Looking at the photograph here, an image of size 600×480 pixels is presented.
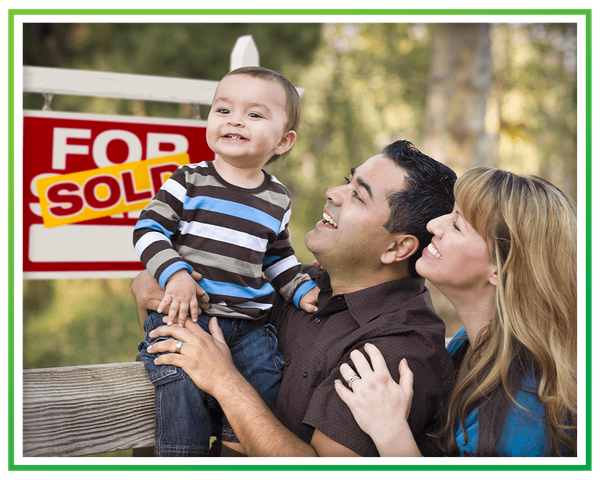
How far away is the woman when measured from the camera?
1.41 meters

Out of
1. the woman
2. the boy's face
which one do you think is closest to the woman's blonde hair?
the woman

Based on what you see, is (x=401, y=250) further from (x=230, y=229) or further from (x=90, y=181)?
(x=90, y=181)

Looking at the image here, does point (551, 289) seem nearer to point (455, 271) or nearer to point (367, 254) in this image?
A: point (455, 271)

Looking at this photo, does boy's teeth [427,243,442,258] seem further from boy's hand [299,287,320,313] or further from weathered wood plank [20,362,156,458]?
weathered wood plank [20,362,156,458]

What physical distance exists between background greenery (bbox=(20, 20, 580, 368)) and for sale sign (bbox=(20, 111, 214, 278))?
0.36 m

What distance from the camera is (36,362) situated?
20.1 ft

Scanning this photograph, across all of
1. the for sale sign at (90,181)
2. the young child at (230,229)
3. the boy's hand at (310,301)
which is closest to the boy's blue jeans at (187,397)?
the young child at (230,229)

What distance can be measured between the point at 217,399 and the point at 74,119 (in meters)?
2.07

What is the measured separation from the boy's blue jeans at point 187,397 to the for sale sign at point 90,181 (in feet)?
4.46

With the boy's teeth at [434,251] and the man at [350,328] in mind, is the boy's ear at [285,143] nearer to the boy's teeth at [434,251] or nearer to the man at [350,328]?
the man at [350,328]

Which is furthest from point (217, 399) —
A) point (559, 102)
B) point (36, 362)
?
point (559, 102)

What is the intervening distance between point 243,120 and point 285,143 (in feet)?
0.88

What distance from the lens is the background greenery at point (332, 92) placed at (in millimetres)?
5691

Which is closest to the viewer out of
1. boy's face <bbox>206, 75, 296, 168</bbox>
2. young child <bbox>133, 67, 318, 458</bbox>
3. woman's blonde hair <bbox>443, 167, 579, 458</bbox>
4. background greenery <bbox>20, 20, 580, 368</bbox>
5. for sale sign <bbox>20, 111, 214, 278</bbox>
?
woman's blonde hair <bbox>443, 167, 579, 458</bbox>
